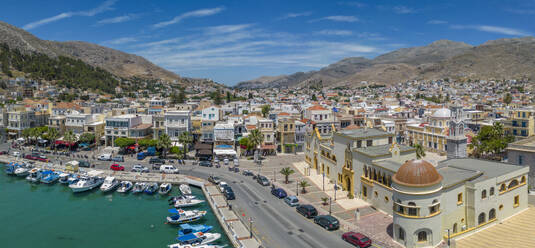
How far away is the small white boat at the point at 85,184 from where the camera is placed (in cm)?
5783

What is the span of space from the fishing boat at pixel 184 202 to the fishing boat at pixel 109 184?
14.5 m

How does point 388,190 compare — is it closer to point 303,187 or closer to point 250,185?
point 303,187

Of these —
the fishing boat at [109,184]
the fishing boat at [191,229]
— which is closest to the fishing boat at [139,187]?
the fishing boat at [109,184]

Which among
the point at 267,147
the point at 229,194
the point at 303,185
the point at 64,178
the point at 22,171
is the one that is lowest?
the point at 64,178

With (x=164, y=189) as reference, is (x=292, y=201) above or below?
above

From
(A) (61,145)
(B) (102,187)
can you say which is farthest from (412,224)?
(A) (61,145)

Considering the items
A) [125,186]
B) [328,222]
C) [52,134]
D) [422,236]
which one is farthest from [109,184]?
[422,236]

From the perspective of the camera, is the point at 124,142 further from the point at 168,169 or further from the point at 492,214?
the point at 492,214

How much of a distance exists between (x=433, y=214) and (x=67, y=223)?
148 feet

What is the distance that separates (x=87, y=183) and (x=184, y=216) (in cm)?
2491

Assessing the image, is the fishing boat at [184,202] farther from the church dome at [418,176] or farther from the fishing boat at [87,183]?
the church dome at [418,176]

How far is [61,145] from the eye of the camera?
86.0m

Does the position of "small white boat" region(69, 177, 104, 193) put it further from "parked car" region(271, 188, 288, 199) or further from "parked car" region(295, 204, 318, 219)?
"parked car" region(295, 204, 318, 219)

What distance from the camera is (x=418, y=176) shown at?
105 feet
